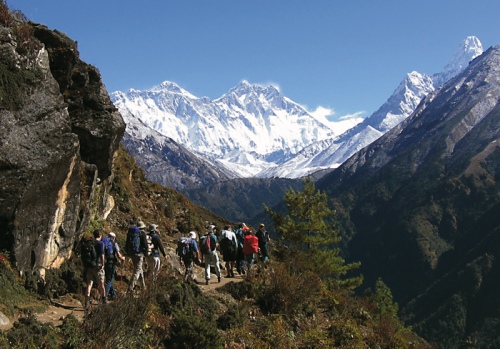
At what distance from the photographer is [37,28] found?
57.9 ft

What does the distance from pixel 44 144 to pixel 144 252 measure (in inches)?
183

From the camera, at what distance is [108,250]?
1412 centimetres

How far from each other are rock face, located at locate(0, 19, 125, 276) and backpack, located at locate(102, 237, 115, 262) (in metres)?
1.85

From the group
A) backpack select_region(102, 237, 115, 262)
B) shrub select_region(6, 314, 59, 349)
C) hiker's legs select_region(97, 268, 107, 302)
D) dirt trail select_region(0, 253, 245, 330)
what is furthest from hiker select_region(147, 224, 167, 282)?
shrub select_region(6, 314, 59, 349)

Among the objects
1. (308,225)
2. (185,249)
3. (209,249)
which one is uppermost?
(308,225)

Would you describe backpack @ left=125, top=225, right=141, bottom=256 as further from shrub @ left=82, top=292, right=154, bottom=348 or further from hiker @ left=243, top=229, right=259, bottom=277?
hiker @ left=243, top=229, right=259, bottom=277

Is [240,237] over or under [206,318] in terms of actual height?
over

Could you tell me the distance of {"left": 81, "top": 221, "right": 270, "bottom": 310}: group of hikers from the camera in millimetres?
13773

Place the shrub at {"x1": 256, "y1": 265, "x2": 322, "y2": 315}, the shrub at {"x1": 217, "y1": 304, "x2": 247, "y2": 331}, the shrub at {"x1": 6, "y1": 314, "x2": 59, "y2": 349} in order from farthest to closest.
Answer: the shrub at {"x1": 256, "y1": 265, "x2": 322, "y2": 315}, the shrub at {"x1": 217, "y1": 304, "x2": 247, "y2": 331}, the shrub at {"x1": 6, "y1": 314, "x2": 59, "y2": 349}

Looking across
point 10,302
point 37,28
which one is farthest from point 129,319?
point 37,28

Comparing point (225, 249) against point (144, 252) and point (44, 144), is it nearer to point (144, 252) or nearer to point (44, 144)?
point (144, 252)

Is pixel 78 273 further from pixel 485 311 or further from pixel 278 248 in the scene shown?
pixel 485 311

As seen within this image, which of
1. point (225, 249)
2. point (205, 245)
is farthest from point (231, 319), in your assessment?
point (225, 249)

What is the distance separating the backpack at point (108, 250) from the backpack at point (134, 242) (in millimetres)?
1215
